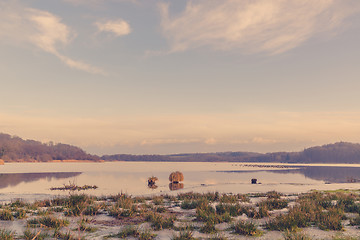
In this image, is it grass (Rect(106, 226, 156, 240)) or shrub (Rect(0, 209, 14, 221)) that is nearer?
grass (Rect(106, 226, 156, 240))

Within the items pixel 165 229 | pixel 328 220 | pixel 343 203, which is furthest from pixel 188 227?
pixel 343 203

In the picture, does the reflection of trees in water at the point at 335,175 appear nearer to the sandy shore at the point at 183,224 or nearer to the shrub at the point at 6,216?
the sandy shore at the point at 183,224

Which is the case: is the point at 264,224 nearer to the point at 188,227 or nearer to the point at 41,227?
the point at 188,227

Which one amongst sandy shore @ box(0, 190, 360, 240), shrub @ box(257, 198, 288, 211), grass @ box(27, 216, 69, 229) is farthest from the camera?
shrub @ box(257, 198, 288, 211)

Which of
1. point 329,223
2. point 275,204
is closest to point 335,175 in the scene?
point 275,204

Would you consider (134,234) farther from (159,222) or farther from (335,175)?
(335,175)

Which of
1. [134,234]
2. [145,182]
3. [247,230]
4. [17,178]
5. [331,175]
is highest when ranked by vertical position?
[247,230]

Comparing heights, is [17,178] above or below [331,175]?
above

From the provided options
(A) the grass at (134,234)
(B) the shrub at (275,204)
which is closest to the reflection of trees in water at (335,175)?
(B) the shrub at (275,204)

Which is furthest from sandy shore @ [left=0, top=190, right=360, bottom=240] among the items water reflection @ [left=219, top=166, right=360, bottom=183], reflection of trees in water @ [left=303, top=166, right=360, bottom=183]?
reflection of trees in water @ [left=303, top=166, right=360, bottom=183]

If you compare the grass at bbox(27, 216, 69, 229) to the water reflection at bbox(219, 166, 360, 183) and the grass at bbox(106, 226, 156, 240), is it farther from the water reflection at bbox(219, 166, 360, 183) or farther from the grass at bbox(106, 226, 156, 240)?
the water reflection at bbox(219, 166, 360, 183)

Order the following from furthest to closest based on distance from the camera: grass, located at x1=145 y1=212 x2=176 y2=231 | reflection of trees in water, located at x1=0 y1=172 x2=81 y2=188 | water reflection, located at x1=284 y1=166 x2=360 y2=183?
water reflection, located at x1=284 y1=166 x2=360 y2=183 < reflection of trees in water, located at x1=0 y1=172 x2=81 y2=188 < grass, located at x1=145 y1=212 x2=176 y2=231

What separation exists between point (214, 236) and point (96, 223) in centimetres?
435

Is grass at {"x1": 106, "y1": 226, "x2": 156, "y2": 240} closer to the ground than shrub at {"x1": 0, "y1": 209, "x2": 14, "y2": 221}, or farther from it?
closer to the ground
